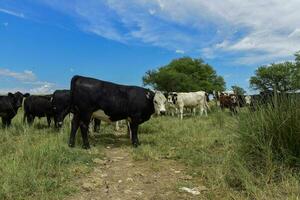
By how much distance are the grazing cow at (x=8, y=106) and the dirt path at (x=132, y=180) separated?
822 cm

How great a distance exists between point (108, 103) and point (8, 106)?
687 centimetres

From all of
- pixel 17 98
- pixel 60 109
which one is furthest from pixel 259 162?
pixel 17 98

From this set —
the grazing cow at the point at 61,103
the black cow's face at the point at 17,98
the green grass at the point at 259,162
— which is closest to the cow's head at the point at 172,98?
the black cow's face at the point at 17,98

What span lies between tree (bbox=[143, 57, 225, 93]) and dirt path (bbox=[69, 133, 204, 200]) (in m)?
29.0

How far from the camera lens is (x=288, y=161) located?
6367mm

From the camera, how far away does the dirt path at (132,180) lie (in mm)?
6172

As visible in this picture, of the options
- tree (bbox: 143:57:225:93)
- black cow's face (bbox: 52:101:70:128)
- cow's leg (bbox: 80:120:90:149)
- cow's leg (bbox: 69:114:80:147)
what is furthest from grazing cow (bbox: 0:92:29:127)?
tree (bbox: 143:57:225:93)

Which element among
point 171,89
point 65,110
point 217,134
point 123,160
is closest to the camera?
point 123,160

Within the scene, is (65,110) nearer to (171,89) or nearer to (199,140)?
(199,140)

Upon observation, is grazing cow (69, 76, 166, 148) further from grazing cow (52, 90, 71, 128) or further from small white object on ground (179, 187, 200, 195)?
small white object on ground (179, 187, 200, 195)

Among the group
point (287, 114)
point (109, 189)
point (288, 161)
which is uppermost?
point (287, 114)

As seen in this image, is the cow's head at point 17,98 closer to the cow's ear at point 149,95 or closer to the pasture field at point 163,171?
the pasture field at point 163,171

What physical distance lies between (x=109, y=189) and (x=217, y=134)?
6.23 meters

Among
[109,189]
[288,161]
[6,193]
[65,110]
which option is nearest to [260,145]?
[288,161]
